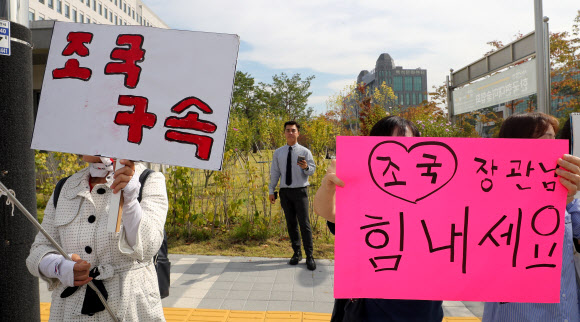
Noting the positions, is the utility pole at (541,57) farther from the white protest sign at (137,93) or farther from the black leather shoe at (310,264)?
the white protest sign at (137,93)

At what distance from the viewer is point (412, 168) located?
163cm

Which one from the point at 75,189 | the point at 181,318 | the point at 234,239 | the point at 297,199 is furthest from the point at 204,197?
the point at 75,189

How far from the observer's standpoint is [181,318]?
3.88 metres

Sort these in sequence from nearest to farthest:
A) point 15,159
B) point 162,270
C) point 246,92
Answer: point 162,270 → point 15,159 → point 246,92

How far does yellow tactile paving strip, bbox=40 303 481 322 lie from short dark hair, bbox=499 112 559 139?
258cm

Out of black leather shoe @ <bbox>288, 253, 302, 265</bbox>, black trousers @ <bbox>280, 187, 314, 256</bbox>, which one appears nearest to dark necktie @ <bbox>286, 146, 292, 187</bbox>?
black trousers @ <bbox>280, 187, 314, 256</bbox>

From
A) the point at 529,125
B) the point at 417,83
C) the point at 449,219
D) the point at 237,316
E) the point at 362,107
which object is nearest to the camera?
the point at 449,219

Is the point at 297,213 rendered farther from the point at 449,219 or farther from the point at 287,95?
the point at 287,95

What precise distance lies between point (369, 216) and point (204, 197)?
6.30 meters

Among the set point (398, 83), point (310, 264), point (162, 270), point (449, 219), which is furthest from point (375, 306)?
point (398, 83)

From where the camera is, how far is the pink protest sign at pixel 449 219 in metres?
1.60

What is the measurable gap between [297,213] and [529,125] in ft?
13.2

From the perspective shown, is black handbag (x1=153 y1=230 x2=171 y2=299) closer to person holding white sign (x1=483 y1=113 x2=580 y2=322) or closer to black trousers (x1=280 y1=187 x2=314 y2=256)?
person holding white sign (x1=483 y1=113 x2=580 y2=322)

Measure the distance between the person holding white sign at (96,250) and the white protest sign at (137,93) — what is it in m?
0.24
